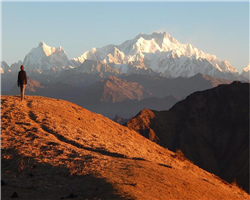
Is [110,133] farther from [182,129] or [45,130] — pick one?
[182,129]

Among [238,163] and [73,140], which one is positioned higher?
[73,140]

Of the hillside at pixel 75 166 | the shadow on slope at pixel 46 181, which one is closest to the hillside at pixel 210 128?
the hillside at pixel 75 166

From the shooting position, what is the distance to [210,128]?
14925 centimetres

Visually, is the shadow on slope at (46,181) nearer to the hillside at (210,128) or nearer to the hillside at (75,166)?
the hillside at (75,166)

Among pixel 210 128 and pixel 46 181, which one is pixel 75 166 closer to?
pixel 46 181

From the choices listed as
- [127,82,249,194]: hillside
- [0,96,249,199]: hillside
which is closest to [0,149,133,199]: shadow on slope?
[0,96,249,199]: hillside

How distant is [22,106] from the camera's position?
3266cm

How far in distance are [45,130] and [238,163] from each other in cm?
10462

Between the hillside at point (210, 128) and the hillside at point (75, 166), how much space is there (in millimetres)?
88728

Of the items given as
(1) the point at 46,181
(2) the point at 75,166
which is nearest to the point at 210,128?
(2) the point at 75,166

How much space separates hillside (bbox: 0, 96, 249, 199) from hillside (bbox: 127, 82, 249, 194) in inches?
3493

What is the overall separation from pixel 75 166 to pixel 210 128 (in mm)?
134767

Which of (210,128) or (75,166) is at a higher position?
(75,166)

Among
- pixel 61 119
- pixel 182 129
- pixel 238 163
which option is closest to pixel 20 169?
pixel 61 119
